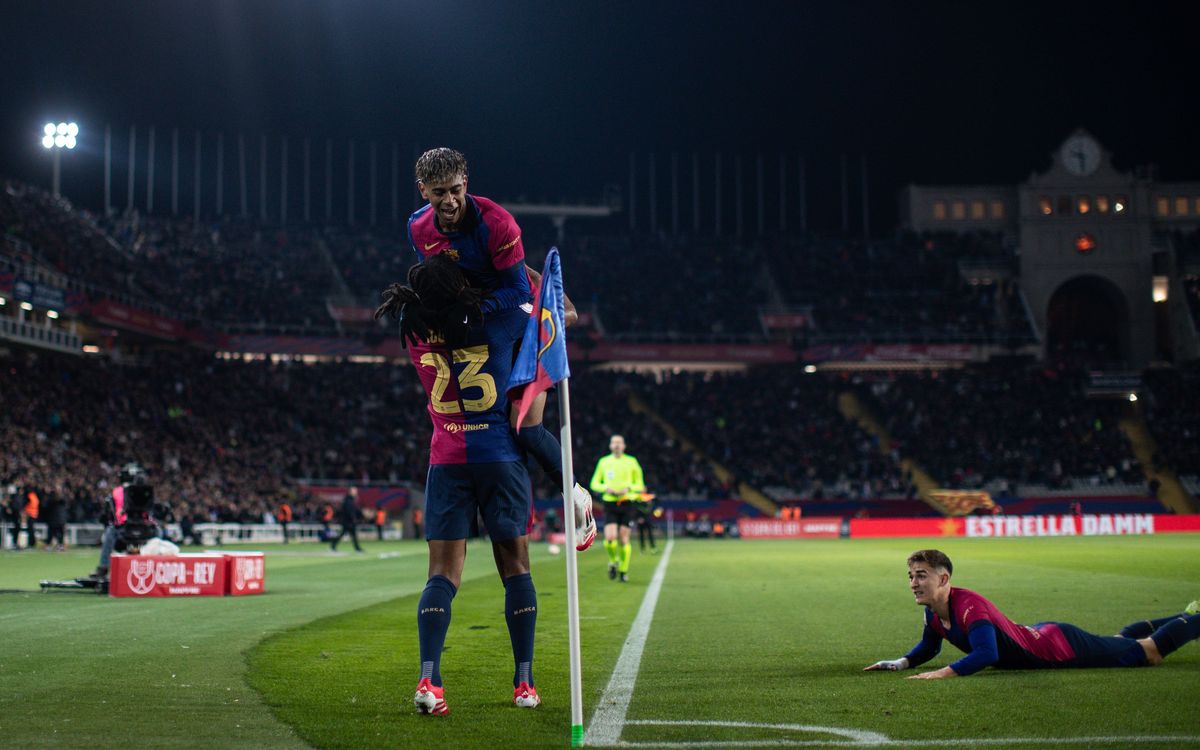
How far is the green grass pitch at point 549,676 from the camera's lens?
514 cm

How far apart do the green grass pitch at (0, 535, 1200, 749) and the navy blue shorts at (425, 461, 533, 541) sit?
0.90 m

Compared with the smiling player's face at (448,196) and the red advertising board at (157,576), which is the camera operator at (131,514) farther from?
the smiling player's face at (448,196)

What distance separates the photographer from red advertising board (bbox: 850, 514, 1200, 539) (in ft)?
147

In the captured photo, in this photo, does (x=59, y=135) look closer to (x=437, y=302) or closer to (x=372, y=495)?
(x=372, y=495)

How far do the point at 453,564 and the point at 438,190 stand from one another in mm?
1876

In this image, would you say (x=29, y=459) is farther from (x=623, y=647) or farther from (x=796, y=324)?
(x=796, y=324)

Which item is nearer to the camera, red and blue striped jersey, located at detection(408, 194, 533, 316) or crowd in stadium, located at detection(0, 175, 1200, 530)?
red and blue striped jersey, located at detection(408, 194, 533, 316)

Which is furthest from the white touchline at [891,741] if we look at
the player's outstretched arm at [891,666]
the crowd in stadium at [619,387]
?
the crowd in stadium at [619,387]

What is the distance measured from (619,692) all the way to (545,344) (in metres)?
2.26

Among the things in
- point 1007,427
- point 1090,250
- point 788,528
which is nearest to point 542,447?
point 788,528

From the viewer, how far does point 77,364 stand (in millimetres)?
46719

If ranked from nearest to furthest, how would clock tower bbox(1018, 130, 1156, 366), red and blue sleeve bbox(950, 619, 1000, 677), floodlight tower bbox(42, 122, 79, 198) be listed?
red and blue sleeve bbox(950, 619, 1000, 677), floodlight tower bbox(42, 122, 79, 198), clock tower bbox(1018, 130, 1156, 366)

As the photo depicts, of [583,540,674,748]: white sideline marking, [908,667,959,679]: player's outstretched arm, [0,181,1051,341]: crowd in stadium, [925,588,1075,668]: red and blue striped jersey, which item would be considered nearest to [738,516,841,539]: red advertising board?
[0,181,1051,341]: crowd in stadium

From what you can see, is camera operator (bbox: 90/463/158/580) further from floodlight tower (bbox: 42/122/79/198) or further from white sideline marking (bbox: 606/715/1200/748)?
floodlight tower (bbox: 42/122/79/198)
